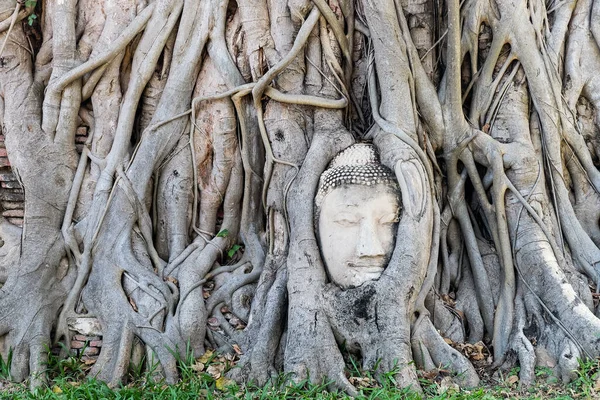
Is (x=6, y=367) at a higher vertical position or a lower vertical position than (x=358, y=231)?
lower

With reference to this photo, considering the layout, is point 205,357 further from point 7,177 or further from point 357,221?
point 7,177

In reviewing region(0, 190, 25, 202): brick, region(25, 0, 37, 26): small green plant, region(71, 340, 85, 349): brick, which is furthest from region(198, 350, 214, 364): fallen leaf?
region(25, 0, 37, 26): small green plant

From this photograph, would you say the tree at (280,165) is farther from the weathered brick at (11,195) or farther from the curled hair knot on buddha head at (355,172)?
the weathered brick at (11,195)

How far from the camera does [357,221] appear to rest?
147 inches

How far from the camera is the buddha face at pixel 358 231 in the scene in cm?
369

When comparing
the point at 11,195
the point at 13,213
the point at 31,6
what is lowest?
the point at 13,213

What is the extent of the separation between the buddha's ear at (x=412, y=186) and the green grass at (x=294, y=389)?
936 mm

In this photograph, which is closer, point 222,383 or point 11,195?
point 222,383

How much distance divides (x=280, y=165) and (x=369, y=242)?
2.97 ft

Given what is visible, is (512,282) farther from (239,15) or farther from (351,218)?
(239,15)

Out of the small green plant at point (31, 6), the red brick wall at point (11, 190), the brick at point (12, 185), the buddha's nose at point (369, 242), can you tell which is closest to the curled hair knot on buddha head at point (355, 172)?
the buddha's nose at point (369, 242)

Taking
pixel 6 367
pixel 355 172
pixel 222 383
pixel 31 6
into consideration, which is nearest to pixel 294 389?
pixel 222 383

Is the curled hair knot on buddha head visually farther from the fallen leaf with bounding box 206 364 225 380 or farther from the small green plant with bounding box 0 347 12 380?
the small green plant with bounding box 0 347 12 380

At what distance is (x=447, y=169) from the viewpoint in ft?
14.3
